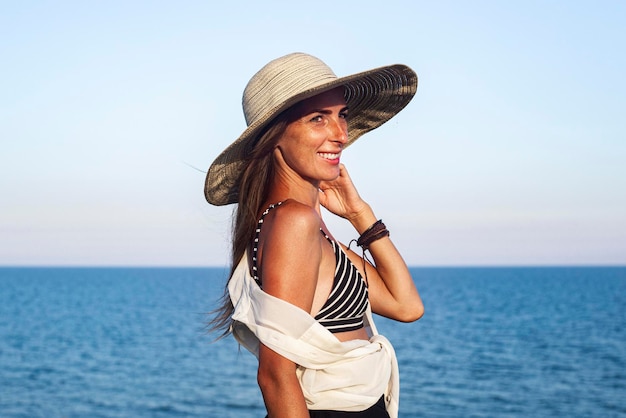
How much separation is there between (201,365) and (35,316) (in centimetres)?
3782

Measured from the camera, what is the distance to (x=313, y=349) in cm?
289

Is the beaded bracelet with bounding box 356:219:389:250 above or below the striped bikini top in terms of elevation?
above

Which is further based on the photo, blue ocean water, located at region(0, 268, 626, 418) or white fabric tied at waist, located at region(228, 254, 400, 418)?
blue ocean water, located at region(0, 268, 626, 418)

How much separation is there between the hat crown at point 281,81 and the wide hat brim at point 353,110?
38 mm

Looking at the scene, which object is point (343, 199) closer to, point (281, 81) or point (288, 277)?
point (281, 81)

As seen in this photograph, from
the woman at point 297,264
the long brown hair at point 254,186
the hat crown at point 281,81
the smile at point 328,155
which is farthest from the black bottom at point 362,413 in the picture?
the hat crown at point 281,81

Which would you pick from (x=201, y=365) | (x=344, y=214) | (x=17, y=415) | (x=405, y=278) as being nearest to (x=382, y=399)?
(x=405, y=278)

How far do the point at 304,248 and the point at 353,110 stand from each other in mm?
1152

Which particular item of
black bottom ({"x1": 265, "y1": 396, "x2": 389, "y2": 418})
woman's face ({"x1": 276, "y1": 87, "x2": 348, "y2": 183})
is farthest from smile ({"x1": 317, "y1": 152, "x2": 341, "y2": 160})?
black bottom ({"x1": 265, "y1": 396, "x2": 389, "y2": 418})

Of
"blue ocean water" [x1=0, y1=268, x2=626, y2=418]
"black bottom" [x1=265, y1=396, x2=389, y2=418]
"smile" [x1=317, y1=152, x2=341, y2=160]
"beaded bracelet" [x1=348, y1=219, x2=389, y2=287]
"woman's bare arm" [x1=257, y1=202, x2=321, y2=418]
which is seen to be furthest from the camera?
"blue ocean water" [x1=0, y1=268, x2=626, y2=418]

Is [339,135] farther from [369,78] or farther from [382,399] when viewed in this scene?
[382,399]

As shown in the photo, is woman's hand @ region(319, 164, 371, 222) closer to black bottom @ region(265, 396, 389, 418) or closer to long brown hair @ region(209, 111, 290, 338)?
long brown hair @ region(209, 111, 290, 338)

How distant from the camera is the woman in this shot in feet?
9.30

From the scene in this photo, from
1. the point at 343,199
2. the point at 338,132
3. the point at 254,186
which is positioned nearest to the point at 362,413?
the point at 254,186
